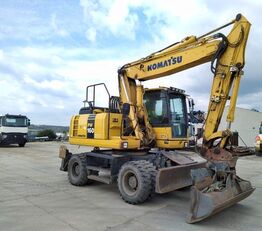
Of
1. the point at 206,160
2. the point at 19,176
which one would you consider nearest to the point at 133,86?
the point at 206,160

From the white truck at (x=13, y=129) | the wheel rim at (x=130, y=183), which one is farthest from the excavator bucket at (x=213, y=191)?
the white truck at (x=13, y=129)

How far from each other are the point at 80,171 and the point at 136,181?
2.52 metres

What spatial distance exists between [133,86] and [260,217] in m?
4.80

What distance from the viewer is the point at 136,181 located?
7758mm

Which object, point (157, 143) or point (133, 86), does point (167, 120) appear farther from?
point (133, 86)

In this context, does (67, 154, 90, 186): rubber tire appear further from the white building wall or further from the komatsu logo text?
the white building wall

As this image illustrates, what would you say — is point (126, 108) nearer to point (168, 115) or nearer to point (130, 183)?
point (168, 115)

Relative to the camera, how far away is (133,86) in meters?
9.70

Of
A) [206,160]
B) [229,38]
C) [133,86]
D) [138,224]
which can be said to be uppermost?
[229,38]

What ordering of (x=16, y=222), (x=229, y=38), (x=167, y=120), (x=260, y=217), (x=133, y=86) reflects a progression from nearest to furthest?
(x=16, y=222), (x=260, y=217), (x=229, y=38), (x=167, y=120), (x=133, y=86)

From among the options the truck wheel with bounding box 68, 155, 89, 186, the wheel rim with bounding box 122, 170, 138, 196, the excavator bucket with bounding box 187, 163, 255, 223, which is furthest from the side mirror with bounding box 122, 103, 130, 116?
the excavator bucket with bounding box 187, 163, 255, 223

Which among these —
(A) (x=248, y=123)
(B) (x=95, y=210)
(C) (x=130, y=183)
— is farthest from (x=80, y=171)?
(A) (x=248, y=123)

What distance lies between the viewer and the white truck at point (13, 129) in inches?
955

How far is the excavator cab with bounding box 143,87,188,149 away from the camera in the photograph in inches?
341
